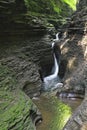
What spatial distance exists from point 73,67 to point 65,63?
1.02m

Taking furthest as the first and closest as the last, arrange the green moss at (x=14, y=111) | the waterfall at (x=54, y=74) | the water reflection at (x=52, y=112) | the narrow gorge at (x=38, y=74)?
the waterfall at (x=54, y=74), the water reflection at (x=52, y=112), the narrow gorge at (x=38, y=74), the green moss at (x=14, y=111)

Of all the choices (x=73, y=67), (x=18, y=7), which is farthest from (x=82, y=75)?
(x=18, y=7)

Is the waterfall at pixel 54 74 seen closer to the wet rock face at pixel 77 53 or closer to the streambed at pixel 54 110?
the wet rock face at pixel 77 53

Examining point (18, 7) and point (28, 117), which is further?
point (18, 7)

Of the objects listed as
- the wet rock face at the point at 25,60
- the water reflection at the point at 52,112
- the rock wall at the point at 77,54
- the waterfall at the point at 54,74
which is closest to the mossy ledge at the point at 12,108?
the water reflection at the point at 52,112

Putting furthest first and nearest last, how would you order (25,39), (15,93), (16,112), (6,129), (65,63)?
1. (65,63)
2. (25,39)
3. (15,93)
4. (16,112)
5. (6,129)

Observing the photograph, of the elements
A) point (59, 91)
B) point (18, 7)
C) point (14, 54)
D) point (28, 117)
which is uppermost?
point (18, 7)

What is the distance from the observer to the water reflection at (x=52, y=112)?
25.0 feet

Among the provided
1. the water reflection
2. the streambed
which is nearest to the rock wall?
the streambed

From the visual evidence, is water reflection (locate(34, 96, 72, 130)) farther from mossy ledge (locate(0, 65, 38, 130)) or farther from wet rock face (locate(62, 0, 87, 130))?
wet rock face (locate(62, 0, 87, 130))

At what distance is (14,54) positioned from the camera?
1066cm

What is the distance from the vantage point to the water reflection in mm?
7625

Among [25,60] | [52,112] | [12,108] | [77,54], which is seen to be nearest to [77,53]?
[77,54]

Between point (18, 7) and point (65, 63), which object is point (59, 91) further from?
point (18, 7)
